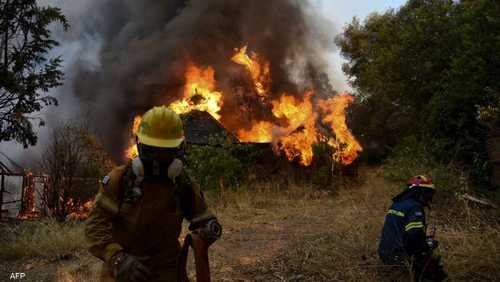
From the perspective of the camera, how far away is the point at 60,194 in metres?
10.6

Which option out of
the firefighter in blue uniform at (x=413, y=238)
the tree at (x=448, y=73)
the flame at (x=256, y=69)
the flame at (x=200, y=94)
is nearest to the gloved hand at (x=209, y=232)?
the firefighter in blue uniform at (x=413, y=238)

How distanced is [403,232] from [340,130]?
Answer: 11272mm

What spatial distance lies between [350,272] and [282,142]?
10.1 m

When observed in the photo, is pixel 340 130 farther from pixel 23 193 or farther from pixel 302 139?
pixel 23 193

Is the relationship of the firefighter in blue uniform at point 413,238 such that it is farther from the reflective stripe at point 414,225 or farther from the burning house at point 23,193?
the burning house at point 23,193

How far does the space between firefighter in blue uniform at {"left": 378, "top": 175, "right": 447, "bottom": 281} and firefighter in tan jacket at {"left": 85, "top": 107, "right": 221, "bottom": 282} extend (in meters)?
2.28

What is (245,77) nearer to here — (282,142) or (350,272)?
(282,142)

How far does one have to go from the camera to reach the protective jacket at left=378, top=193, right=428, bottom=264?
4027 mm

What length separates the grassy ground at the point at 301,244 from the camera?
476 centimetres

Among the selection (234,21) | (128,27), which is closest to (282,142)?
(234,21)

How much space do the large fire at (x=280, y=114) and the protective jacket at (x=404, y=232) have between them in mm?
9708

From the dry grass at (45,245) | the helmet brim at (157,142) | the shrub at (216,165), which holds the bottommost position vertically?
the dry grass at (45,245)

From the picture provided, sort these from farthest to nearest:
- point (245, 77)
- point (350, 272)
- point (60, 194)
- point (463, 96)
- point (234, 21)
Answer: point (234, 21), point (245, 77), point (60, 194), point (463, 96), point (350, 272)

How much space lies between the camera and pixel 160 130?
257cm
